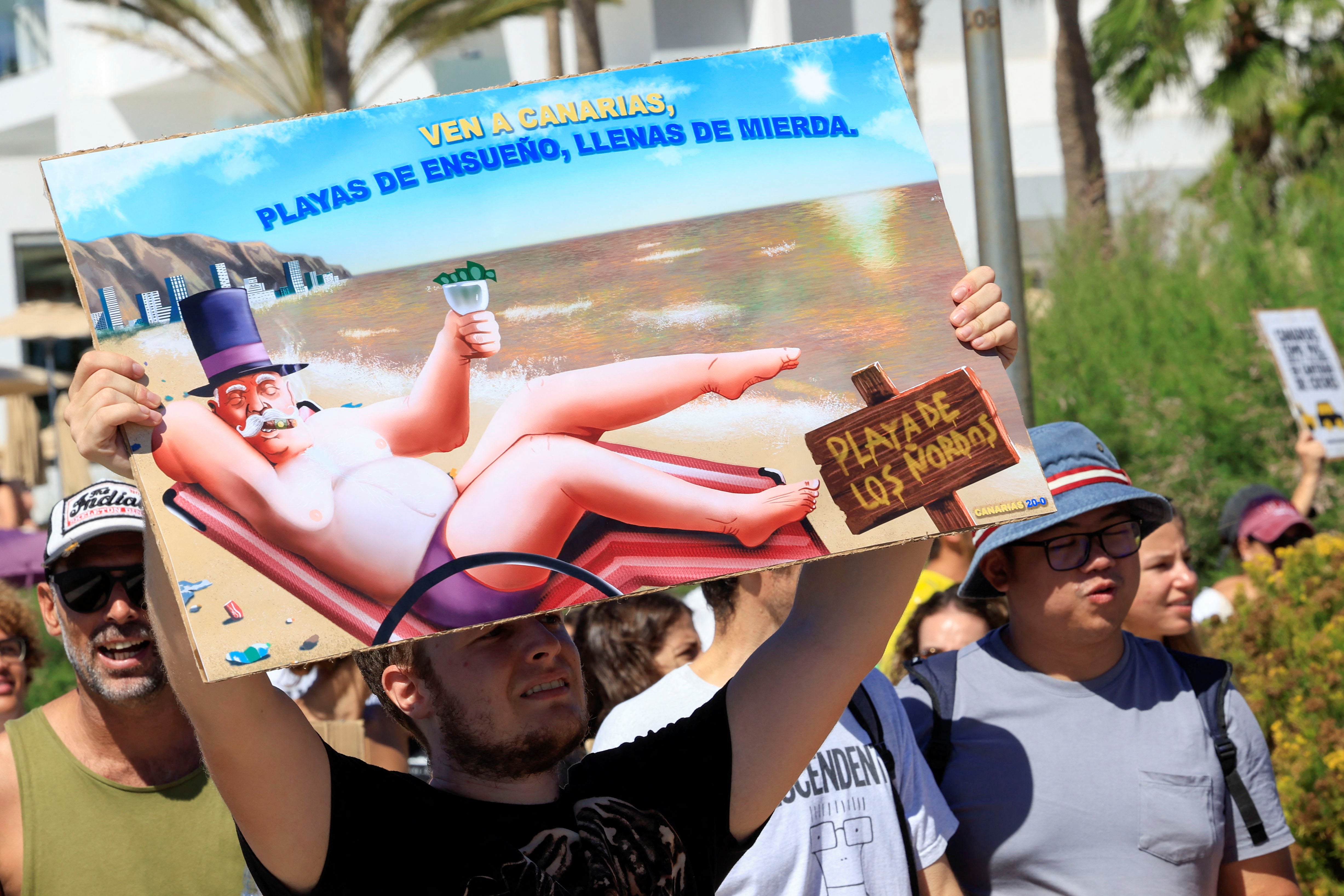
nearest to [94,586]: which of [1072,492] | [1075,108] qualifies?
[1072,492]

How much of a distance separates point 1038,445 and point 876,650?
120cm

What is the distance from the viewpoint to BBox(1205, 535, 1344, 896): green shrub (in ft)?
14.4

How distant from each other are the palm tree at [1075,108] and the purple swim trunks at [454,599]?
14283mm

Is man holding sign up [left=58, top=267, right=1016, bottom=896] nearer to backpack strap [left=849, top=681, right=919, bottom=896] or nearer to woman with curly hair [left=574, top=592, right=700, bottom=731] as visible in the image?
backpack strap [left=849, top=681, right=919, bottom=896]

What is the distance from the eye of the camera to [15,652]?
3.80 m

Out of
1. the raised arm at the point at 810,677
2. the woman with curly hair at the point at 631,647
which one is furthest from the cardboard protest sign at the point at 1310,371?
the raised arm at the point at 810,677

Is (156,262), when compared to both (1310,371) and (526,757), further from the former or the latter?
(1310,371)

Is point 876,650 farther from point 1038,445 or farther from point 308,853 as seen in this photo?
point 1038,445

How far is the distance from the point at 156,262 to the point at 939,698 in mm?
2025

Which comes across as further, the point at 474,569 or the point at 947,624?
the point at 947,624

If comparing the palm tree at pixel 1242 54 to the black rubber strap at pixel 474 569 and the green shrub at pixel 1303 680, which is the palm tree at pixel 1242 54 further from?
the black rubber strap at pixel 474 569

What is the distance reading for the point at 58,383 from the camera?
15.6 metres

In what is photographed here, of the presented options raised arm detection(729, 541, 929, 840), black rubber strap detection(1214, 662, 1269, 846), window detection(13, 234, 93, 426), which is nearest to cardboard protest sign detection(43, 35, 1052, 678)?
raised arm detection(729, 541, 929, 840)

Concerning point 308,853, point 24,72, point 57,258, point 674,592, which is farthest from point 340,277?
point 24,72
